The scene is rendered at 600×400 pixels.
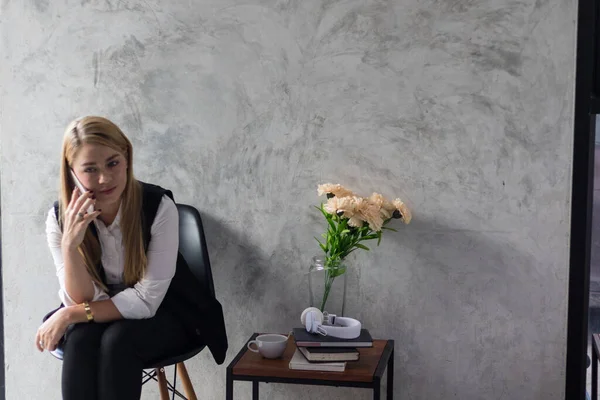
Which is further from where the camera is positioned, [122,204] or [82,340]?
[122,204]

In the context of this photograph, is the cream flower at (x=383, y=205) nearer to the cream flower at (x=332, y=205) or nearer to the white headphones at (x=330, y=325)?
the cream flower at (x=332, y=205)

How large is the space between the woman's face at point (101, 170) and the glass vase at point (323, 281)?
698mm

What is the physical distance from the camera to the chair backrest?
2.56m

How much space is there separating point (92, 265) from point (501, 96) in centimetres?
145

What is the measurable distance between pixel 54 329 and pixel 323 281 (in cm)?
88

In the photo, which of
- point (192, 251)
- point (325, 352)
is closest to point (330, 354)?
point (325, 352)

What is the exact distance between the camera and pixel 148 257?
7.57 feet

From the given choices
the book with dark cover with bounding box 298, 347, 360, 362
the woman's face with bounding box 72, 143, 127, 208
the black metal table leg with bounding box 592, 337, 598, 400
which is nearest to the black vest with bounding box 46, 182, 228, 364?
the woman's face with bounding box 72, 143, 127, 208

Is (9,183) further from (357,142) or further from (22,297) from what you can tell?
(357,142)

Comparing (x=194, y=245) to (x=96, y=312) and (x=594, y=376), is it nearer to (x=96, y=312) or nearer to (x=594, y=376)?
(x=96, y=312)

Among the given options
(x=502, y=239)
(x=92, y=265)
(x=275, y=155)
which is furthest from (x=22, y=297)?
(x=502, y=239)

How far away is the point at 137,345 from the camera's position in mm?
A: 2156

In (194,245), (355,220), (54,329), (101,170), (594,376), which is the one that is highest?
(101,170)

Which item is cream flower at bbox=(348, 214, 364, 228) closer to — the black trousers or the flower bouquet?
the flower bouquet
